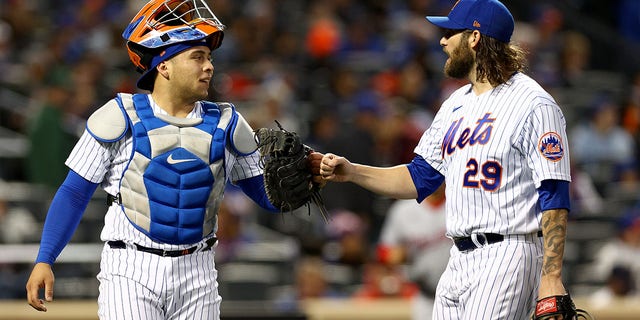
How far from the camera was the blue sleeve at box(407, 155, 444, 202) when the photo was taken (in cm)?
549

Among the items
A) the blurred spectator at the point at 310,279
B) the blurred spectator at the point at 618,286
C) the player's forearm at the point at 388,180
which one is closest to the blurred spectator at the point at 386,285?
the blurred spectator at the point at 310,279

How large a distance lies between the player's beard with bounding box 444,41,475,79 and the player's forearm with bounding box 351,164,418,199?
573 mm

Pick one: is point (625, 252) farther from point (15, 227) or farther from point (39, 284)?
point (39, 284)

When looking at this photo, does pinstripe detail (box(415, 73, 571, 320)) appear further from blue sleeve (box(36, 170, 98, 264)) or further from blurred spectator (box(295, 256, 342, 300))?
Answer: blurred spectator (box(295, 256, 342, 300))

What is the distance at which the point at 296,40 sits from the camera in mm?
15062

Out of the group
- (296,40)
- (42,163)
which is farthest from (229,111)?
(296,40)

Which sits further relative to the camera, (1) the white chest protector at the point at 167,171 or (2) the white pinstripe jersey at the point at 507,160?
(1) the white chest protector at the point at 167,171

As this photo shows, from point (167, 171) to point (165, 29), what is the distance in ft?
2.18

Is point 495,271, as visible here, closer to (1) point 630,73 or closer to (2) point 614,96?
(2) point 614,96

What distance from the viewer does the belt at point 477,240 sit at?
4.98 metres

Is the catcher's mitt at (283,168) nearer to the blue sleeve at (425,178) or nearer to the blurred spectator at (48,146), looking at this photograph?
the blue sleeve at (425,178)

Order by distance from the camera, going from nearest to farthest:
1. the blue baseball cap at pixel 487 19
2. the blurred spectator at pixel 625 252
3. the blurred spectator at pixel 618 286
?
the blue baseball cap at pixel 487 19
the blurred spectator at pixel 618 286
the blurred spectator at pixel 625 252

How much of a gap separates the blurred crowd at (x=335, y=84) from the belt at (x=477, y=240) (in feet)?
Answer: 15.3

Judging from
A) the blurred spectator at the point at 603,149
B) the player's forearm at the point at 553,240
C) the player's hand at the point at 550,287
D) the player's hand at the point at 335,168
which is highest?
the blurred spectator at the point at 603,149
